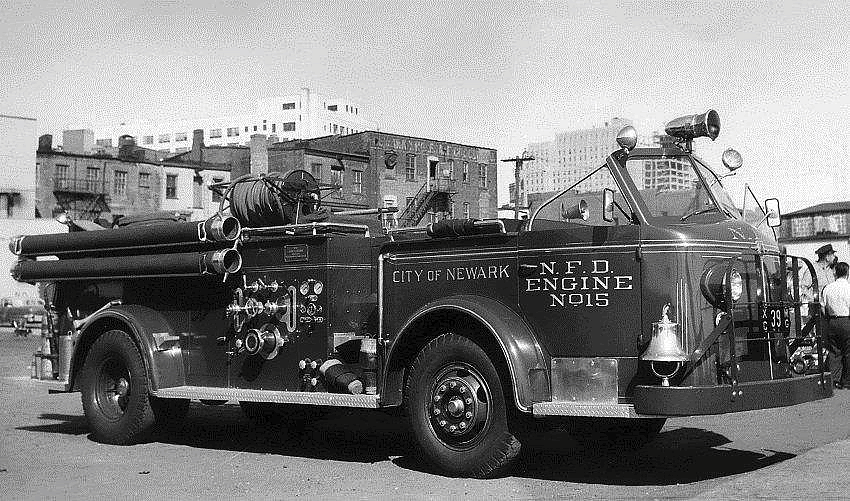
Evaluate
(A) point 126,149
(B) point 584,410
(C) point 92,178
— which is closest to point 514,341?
(B) point 584,410

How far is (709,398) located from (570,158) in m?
2.47

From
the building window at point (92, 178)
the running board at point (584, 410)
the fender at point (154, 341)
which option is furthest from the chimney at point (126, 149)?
the running board at point (584, 410)

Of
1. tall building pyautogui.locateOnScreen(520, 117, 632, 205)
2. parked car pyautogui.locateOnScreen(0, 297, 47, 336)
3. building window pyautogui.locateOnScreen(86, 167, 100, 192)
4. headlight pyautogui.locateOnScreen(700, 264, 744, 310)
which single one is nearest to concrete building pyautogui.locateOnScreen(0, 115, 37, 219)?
building window pyautogui.locateOnScreen(86, 167, 100, 192)

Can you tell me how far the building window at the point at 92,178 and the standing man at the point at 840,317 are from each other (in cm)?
5243

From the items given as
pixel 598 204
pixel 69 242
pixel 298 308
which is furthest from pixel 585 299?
pixel 69 242

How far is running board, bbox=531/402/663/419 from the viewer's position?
23.4ft

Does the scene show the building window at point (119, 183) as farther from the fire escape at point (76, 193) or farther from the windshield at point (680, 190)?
the windshield at point (680, 190)

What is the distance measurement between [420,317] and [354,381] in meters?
0.97

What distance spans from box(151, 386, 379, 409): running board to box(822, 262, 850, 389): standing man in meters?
8.26

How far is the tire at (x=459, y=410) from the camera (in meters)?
7.62

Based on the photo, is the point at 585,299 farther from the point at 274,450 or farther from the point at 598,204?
the point at 274,450

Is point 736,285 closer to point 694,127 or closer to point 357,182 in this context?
point 694,127

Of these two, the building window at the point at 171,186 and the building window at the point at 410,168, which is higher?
the building window at the point at 410,168

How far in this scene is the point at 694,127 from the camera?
8.39 metres
